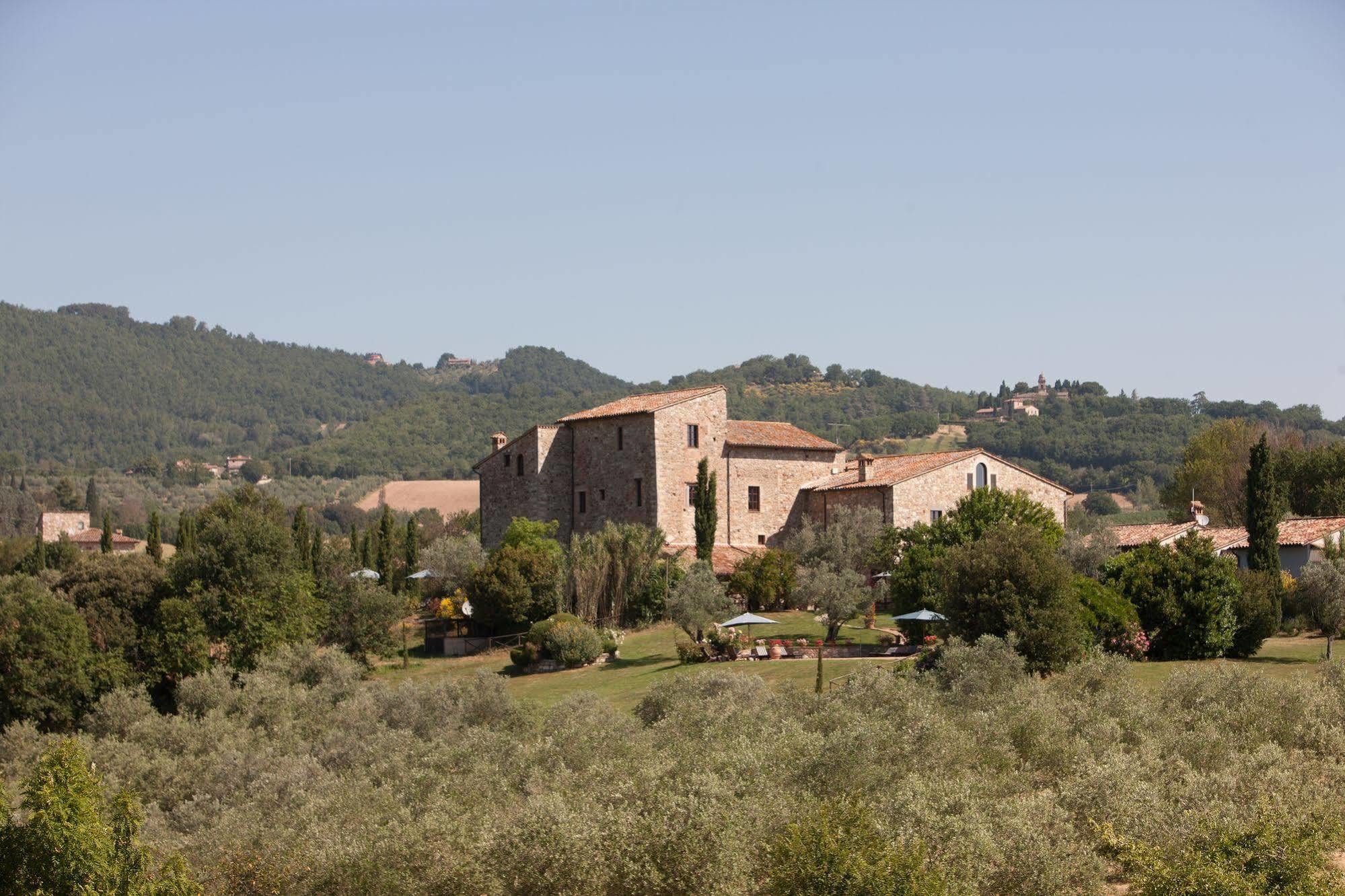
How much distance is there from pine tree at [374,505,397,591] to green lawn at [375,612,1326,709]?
1188 cm

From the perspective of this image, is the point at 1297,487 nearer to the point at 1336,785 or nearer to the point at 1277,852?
the point at 1336,785

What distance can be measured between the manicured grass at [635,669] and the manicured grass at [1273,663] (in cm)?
548

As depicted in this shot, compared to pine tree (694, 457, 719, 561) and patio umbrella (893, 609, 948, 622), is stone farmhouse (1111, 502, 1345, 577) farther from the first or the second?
patio umbrella (893, 609, 948, 622)

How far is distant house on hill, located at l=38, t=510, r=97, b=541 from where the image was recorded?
Answer: 97.6m

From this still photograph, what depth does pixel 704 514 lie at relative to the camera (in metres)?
43.2

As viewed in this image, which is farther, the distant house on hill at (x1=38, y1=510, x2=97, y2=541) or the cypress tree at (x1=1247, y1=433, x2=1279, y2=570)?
the distant house on hill at (x1=38, y1=510, x2=97, y2=541)

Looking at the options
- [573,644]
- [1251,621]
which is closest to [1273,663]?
[1251,621]

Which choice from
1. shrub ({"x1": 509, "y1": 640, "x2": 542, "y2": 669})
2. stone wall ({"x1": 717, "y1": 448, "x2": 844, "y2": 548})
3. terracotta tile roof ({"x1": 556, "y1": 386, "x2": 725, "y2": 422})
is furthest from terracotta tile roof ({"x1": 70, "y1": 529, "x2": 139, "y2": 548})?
shrub ({"x1": 509, "y1": 640, "x2": 542, "y2": 669})

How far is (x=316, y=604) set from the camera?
38625mm

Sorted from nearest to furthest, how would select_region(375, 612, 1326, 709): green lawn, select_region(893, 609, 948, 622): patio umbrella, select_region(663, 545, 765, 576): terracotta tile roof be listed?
select_region(375, 612, 1326, 709): green lawn < select_region(893, 609, 948, 622): patio umbrella < select_region(663, 545, 765, 576): terracotta tile roof

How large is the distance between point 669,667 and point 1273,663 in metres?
13.5

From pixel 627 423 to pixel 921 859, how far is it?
33443mm

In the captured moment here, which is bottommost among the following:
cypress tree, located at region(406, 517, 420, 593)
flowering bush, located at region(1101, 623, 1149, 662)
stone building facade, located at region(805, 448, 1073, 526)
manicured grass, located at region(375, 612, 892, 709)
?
manicured grass, located at region(375, 612, 892, 709)

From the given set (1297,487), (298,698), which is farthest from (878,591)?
(1297,487)
